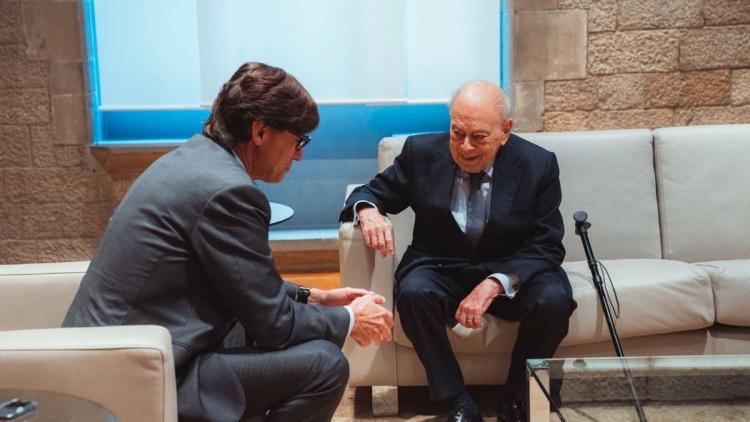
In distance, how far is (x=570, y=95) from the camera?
4.29 meters

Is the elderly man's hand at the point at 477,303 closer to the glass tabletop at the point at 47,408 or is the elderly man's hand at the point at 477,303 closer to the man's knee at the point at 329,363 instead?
the man's knee at the point at 329,363

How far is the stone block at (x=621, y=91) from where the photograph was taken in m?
4.28

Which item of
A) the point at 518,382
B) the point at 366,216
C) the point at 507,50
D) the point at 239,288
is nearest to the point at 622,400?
the point at 518,382

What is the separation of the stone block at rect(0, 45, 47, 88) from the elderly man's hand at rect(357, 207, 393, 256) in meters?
2.27

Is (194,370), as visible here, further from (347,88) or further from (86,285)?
(347,88)

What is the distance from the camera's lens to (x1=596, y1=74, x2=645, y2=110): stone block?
4.28 metres

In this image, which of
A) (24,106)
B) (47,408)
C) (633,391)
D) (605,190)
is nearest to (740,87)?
(605,190)

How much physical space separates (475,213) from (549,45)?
1609mm

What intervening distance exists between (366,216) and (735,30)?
2.45 m

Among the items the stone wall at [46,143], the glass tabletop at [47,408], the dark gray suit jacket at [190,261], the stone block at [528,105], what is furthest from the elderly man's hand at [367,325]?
the stone wall at [46,143]

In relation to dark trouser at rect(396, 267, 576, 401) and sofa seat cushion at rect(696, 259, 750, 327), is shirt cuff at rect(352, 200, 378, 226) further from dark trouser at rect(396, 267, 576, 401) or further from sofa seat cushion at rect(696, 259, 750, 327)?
sofa seat cushion at rect(696, 259, 750, 327)

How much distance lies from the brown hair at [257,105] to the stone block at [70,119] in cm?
256

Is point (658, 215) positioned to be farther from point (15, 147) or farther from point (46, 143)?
point (15, 147)

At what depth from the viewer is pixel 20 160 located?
4348mm
